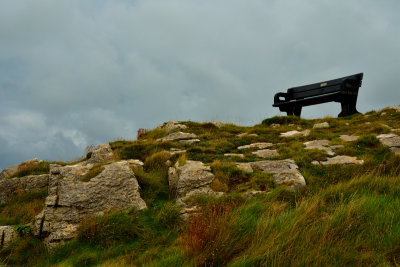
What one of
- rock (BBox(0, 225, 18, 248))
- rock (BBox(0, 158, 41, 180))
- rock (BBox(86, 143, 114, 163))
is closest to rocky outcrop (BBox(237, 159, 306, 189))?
rock (BBox(86, 143, 114, 163))

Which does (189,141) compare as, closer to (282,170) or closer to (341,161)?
(282,170)

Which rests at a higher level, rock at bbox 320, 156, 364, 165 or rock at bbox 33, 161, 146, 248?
rock at bbox 320, 156, 364, 165

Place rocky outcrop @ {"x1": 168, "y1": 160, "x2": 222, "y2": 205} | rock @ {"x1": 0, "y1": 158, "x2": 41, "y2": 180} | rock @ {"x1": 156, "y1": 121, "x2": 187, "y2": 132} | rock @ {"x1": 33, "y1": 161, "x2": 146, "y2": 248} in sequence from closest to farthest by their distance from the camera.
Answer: rock @ {"x1": 33, "y1": 161, "x2": 146, "y2": 248}, rocky outcrop @ {"x1": 168, "y1": 160, "x2": 222, "y2": 205}, rock @ {"x1": 0, "y1": 158, "x2": 41, "y2": 180}, rock @ {"x1": 156, "y1": 121, "x2": 187, "y2": 132}

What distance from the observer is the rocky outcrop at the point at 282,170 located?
6.25m

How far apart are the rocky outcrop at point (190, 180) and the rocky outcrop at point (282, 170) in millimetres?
964

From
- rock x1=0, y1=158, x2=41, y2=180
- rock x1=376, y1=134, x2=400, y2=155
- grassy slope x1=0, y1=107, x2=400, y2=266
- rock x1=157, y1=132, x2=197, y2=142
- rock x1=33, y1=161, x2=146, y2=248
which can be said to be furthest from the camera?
rock x1=157, y1=132, x2=197, y2=142

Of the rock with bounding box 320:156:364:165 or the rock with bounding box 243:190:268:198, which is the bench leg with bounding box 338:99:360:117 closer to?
the rock with bounding box 320:156:364:165

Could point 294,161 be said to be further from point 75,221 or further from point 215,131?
point 215,131

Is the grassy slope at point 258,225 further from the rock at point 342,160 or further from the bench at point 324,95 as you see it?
the bench at point 324,95

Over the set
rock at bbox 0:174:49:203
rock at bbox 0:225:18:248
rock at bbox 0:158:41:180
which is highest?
rock at bbox 0:158:41:180

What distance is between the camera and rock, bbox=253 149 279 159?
8.71 metres

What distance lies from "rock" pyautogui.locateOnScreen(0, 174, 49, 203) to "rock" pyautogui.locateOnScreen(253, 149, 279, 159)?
253 inches

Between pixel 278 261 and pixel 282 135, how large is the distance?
8801mm

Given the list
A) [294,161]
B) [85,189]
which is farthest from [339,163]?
[85,189]
